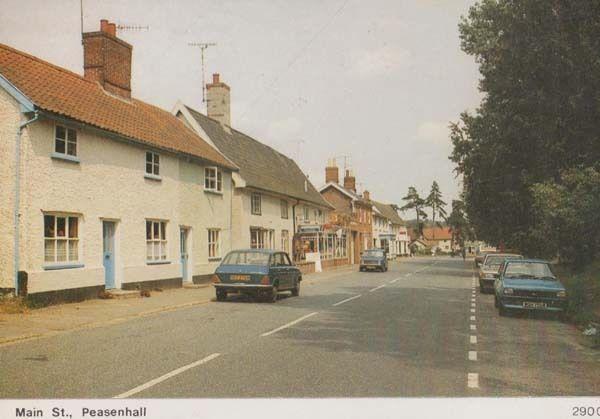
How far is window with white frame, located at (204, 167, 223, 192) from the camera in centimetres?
2728

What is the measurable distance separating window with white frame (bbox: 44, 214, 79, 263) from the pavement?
142cm

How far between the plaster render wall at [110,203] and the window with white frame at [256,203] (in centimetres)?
525

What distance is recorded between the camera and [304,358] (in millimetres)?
8719

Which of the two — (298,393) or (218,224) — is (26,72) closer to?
(218,224)

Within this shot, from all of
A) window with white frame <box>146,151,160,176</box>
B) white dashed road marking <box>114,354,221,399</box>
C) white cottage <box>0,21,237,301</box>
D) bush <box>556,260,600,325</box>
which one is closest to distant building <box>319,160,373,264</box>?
white cottage <box>0,21,237,301</box>

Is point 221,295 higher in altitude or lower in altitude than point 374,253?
lower

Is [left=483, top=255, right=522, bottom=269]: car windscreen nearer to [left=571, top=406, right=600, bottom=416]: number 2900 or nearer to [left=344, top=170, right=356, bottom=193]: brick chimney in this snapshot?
[left=571, top=406, right=600, bottom=416]: number 2900

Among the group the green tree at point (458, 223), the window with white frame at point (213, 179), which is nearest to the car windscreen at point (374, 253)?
the window with white frame at point (213, 179)

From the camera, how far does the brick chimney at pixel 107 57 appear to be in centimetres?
2197

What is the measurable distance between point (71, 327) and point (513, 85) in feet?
38.9

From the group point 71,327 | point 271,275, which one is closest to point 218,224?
point 271,275

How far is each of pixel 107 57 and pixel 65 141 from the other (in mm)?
6822

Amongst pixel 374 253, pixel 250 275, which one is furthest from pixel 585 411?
pixel 374 253

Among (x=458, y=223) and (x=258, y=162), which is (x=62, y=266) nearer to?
(x=258, y=162)
